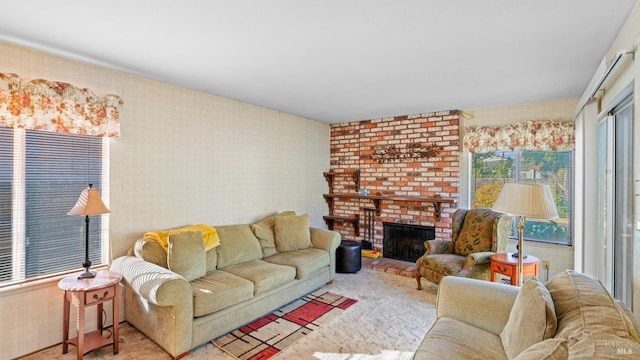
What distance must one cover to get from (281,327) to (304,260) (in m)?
0.88

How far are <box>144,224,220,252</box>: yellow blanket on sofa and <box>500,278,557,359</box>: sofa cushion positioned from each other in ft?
8.94

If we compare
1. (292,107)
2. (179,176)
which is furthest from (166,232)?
(292,107)

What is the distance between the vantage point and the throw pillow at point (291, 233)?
415 cm

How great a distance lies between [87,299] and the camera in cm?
238

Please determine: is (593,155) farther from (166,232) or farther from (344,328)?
(166,232)

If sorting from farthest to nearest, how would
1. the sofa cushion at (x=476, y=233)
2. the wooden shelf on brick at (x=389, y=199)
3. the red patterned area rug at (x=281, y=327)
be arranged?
the wooden shelf on brick at (x=389, y=199)
the sofa cushion at (x=476, y=233)
the red patterned area rug at (x=281, y=327)

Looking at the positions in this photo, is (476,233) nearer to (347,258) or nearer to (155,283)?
(347,258)

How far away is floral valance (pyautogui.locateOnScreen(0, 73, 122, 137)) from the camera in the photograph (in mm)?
2371

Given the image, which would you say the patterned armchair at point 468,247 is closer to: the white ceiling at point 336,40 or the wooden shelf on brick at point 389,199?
the wooden shelf on brick at point 389,199

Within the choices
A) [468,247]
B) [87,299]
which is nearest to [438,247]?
[468,247]

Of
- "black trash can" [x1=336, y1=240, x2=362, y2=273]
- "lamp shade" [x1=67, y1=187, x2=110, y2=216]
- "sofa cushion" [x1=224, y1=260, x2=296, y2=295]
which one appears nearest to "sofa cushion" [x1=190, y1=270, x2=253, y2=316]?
"sofa cushion" [x1=224, y1=260, x2=296, y2=295]

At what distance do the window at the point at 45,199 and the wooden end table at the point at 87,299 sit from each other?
0.33 metres

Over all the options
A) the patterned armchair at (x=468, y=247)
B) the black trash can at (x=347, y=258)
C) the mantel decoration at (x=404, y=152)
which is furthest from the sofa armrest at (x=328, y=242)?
the mantel decoration at (x=404, y=152)

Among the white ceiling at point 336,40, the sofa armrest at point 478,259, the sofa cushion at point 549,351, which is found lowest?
the sofa armrest at point 478,259
